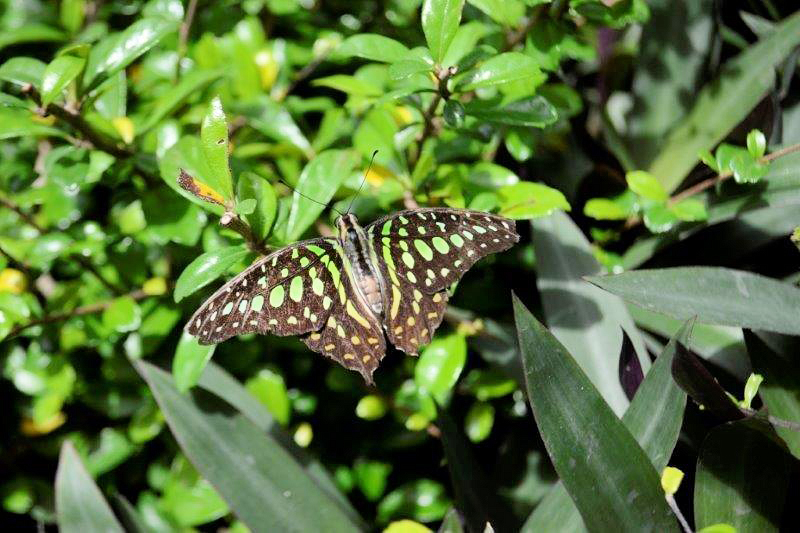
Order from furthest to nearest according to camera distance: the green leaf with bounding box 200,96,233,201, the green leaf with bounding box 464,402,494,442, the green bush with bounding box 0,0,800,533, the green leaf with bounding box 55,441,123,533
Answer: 1. the green leaf with bounding box 464,402,494,442
2. the green leaf with bounding box 55,441,123,533
3. the green bush with bounding box 0,0,800,533
4. the green leaf with bounding box 200,96,233,201

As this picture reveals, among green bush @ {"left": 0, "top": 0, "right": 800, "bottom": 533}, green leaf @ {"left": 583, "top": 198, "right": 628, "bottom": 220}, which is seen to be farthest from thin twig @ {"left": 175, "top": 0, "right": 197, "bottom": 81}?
green leaf @ {"left": 583, "top": 198, "right": 628, "bottom": 220}

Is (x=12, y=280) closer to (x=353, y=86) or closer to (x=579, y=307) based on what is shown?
(x=353, y=86)

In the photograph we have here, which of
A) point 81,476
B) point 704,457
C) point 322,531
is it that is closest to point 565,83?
point 704,457

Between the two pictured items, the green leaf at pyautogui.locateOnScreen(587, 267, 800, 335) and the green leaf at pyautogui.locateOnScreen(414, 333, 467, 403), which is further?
the green leaf at pyautogui.locateOnScreen(414, 333, 467, 403)

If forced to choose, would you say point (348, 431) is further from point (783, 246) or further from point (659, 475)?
point (783, 246)

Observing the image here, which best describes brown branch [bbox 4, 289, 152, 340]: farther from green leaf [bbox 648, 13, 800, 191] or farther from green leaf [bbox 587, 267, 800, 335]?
green leaf [bbox 648, 13, 800, 191]
